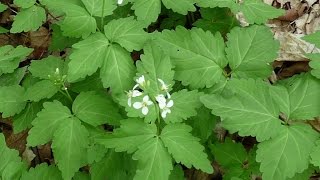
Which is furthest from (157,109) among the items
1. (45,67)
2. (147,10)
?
(45,67)

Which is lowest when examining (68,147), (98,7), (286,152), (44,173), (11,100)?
(44,173)

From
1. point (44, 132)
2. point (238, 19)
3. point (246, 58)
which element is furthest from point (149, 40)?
point (238, 19)

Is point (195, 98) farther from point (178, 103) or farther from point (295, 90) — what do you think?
point (295, 90)

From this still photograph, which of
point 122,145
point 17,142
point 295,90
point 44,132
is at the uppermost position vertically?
point 295,90

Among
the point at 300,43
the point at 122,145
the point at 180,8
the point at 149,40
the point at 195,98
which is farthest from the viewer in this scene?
the point at 300,43

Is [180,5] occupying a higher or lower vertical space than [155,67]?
higher

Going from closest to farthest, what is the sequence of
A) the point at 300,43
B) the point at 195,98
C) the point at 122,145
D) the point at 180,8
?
the point at 122,145 < the point at 195,98 < the point at 180,8 < the point at 300,43

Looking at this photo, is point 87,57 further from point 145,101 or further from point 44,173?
point 44,173
